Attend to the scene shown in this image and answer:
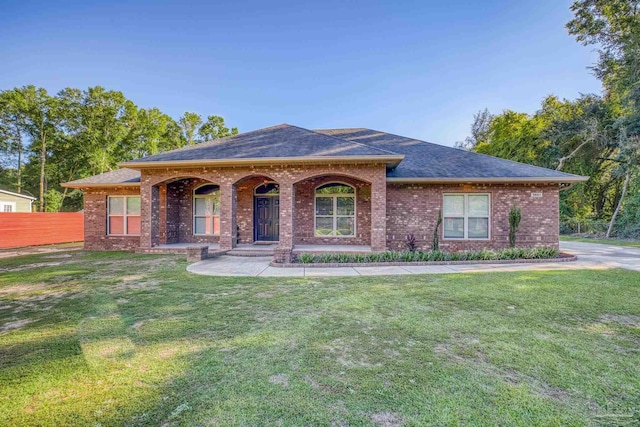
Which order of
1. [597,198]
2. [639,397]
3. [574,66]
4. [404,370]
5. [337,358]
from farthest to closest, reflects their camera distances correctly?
[597,198] < [574,66] < [337,358] < [404,370] < [639,397]

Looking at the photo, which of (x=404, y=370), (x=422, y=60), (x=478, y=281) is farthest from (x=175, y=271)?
(x=422, y=60)

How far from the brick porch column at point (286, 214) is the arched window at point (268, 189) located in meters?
2.07

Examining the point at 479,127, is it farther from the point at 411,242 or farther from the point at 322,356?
the point at 322,356

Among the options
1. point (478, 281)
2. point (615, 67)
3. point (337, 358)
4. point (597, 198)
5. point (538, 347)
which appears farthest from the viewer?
point (597, 198)

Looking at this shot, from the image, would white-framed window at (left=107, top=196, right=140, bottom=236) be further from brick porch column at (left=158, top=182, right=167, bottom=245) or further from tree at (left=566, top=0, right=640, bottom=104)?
tree at (left=566, top=0, right=640, bottom=104)

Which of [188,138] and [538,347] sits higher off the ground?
[188,138]

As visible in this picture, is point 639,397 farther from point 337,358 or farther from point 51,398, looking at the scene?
point 51,398

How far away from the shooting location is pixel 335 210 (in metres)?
11.9

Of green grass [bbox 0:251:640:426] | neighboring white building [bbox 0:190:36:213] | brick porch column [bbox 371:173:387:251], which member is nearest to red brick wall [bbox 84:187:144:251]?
green grass [bbox 0:251:640:426]

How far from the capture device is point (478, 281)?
21.2 feet

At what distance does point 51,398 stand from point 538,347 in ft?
15.8

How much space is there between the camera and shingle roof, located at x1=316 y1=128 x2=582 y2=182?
34.2ft

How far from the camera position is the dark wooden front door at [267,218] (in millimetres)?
12414

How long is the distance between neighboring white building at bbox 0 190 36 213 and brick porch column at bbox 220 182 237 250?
20.6 metres
